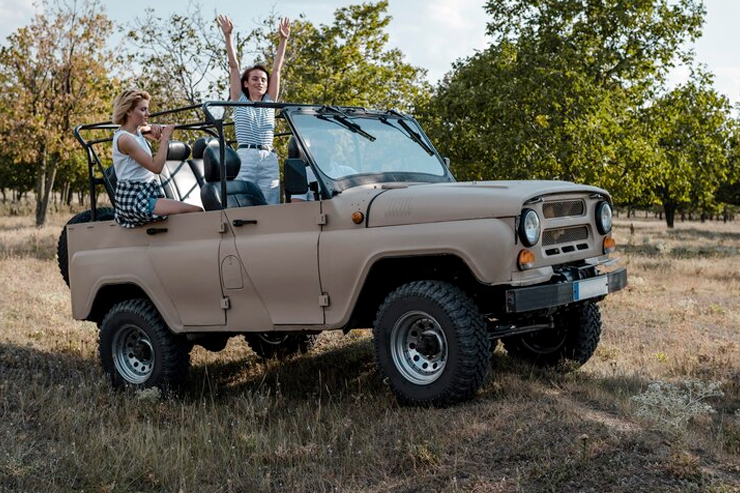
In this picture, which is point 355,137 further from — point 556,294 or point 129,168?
point 556,294

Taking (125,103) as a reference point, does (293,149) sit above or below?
below

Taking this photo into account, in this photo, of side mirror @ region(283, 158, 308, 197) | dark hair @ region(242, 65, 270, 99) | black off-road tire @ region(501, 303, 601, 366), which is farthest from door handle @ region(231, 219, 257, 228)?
black off-road tire @ region(501, 303, 601, 366)

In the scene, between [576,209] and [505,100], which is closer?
[576,209]

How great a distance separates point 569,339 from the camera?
284 inches

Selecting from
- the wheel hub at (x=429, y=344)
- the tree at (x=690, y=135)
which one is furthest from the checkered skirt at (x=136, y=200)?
the tree at (x=690, y=135)

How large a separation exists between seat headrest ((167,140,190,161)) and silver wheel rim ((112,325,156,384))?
67.5 inches

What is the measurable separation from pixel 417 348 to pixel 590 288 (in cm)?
134

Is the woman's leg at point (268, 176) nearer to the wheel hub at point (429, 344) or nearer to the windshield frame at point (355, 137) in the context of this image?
the windshield frame at point (355, 137)

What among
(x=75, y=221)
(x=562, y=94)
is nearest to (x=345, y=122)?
(x=75, y=221)

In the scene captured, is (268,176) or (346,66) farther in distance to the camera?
(346,66)

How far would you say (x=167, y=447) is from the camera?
19.4ft

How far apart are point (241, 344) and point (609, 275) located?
4.81 metres

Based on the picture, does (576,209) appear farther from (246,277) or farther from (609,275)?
(246,277)

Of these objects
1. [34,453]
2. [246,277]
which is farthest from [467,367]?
[34,453]
